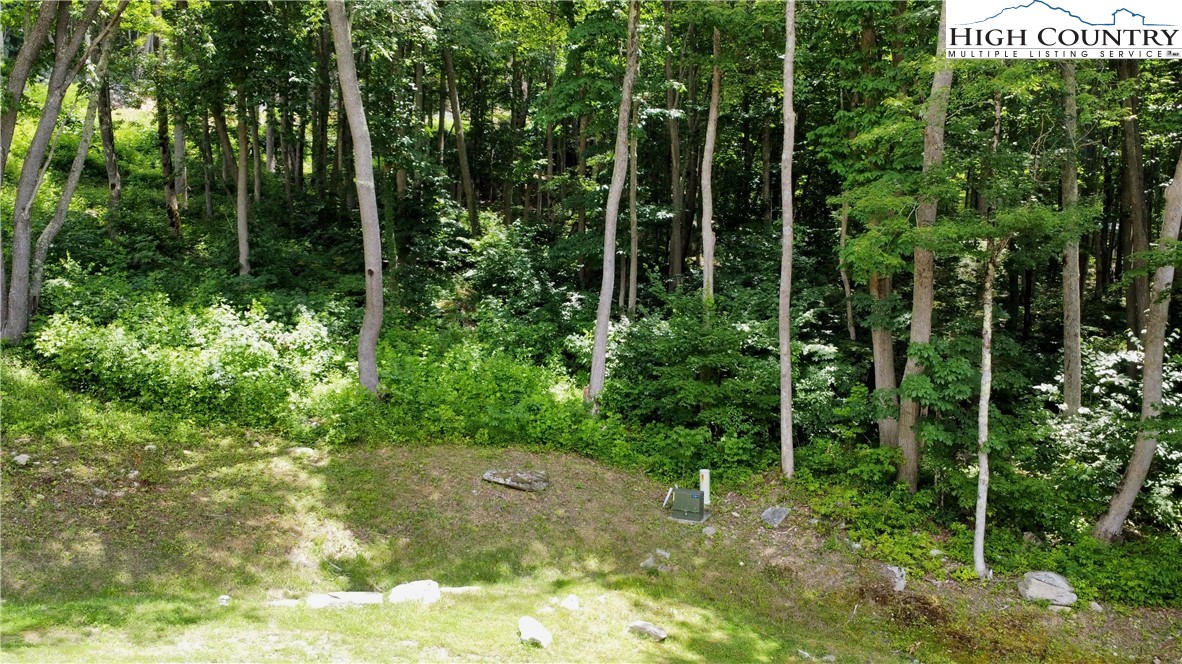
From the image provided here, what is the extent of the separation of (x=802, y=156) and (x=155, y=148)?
72.7ft

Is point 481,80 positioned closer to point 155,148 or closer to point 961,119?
point 155,148

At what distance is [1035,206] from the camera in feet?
25.8

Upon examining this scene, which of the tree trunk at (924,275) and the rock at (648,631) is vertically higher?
the tree trunk at (924,275)

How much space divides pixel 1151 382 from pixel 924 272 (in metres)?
3.02

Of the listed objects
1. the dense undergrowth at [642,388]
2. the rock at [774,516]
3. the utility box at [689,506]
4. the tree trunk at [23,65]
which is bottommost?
the rock at [774,516]

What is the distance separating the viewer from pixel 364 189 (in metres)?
10.7

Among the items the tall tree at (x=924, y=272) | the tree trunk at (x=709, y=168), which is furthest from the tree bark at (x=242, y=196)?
the tall tree at (x=924, y=272)

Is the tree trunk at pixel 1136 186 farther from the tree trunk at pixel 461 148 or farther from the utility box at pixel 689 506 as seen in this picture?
the tree trunk at pixel 461 148

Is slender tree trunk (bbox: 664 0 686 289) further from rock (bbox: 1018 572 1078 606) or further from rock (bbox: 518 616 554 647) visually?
rock (bbox: 518 616 554 647)

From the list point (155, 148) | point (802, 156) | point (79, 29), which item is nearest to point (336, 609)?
point (79, 29)

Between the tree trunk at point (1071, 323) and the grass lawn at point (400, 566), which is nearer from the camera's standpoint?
the grass lawn at point (400, 566)

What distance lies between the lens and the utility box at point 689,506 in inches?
384

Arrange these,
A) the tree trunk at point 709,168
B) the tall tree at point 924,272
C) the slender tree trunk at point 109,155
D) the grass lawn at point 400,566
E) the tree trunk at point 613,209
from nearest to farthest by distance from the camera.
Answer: the grass lawn at point 400,566 < the tall tree at point 924,272 < the tree trunk at point 613,209 < the tree trunk at point 709,168 < the slender tree trunk at point 109,155

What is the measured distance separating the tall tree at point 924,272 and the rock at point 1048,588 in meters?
2.04
